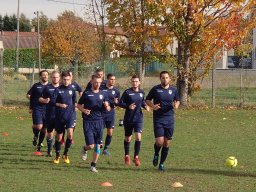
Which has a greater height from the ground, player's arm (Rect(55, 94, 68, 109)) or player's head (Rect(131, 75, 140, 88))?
player's head (Rect(131, 75, 140, 88))

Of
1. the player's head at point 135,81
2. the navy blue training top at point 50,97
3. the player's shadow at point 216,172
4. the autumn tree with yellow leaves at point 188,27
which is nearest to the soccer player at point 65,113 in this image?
the navy blue training top at point 50,97

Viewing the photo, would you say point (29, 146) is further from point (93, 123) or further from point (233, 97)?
point (233, 97)

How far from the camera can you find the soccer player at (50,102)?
13.5 meters

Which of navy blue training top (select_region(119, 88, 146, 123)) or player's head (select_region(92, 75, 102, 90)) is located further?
navy blue training top (select_region(119, 88, 146, 123))

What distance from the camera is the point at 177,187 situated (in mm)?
10203

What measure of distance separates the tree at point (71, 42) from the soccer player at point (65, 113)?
36.5 m

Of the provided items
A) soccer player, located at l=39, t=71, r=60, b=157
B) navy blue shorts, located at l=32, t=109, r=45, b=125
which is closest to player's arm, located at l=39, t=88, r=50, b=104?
soccer player, located at l=39, t=71, r=60, b=157

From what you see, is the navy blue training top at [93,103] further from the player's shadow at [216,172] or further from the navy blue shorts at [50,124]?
the player's shadow at [216,172]

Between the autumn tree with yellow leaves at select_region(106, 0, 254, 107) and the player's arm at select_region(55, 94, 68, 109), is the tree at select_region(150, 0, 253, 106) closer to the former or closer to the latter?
the autumn tree with yellow leaves at select_region(106, 0, 254, 107)

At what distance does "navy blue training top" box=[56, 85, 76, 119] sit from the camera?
1293 centimetres

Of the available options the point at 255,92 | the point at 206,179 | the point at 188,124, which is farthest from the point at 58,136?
the point at 255,92

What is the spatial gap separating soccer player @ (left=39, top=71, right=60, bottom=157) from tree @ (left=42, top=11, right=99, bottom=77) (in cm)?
3580

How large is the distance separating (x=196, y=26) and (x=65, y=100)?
14788 mm

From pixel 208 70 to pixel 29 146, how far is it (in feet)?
49.1
